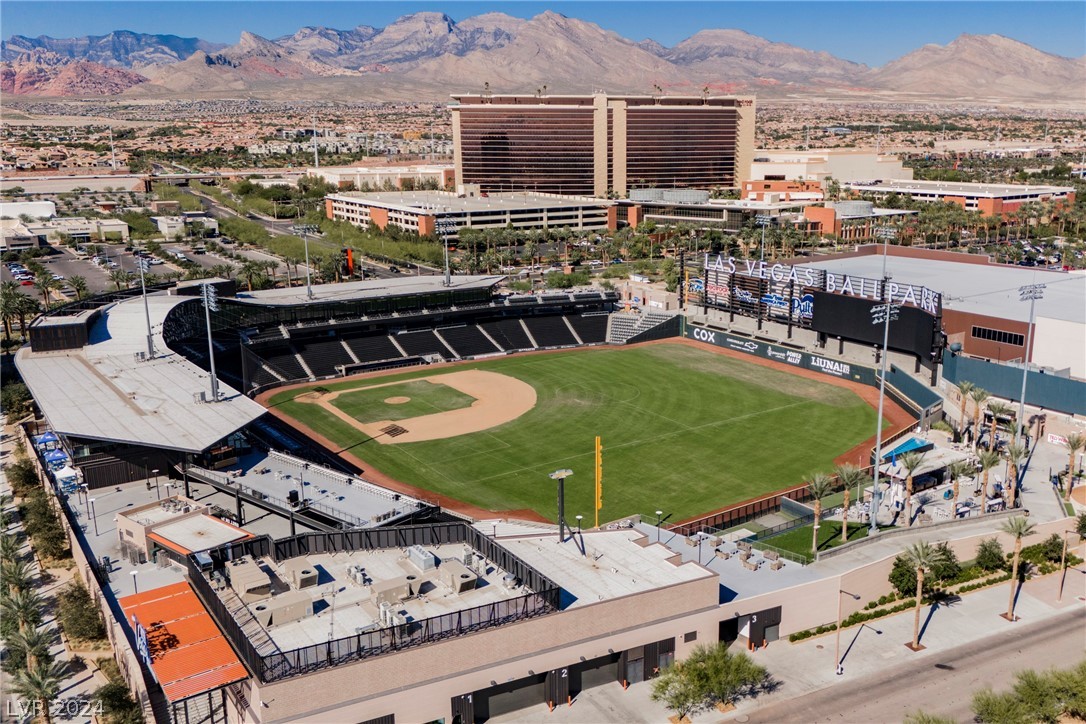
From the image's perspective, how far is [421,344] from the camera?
92.9 m

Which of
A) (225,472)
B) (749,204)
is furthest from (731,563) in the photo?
(749,204)

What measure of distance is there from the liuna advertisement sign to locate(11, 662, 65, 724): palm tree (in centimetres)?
6532

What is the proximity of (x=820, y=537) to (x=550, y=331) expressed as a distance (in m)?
54.5

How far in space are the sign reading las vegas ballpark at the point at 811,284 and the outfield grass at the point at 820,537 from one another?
26.2 metres

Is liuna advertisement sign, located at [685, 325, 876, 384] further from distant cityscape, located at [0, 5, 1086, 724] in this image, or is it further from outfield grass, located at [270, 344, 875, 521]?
outfield grass, located at [270, 344, 875, 521]

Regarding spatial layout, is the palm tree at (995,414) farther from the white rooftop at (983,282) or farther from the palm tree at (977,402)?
the white rooftop at (983,282)

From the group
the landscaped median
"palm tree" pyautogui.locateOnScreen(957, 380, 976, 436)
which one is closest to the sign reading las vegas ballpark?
"palm tree" pyautogui.locateOnScreen(957, 380, 976, 436)

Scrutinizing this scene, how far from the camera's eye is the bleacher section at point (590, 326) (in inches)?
3905

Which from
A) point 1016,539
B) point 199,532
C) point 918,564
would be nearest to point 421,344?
point 199,532

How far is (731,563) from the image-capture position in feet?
138

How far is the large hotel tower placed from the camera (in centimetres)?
19162

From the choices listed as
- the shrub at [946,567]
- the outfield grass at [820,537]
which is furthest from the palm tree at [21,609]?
the shrub at [946,567]

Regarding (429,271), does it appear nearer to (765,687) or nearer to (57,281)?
(57,281)

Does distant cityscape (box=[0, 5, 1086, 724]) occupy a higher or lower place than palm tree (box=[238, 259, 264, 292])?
lower
